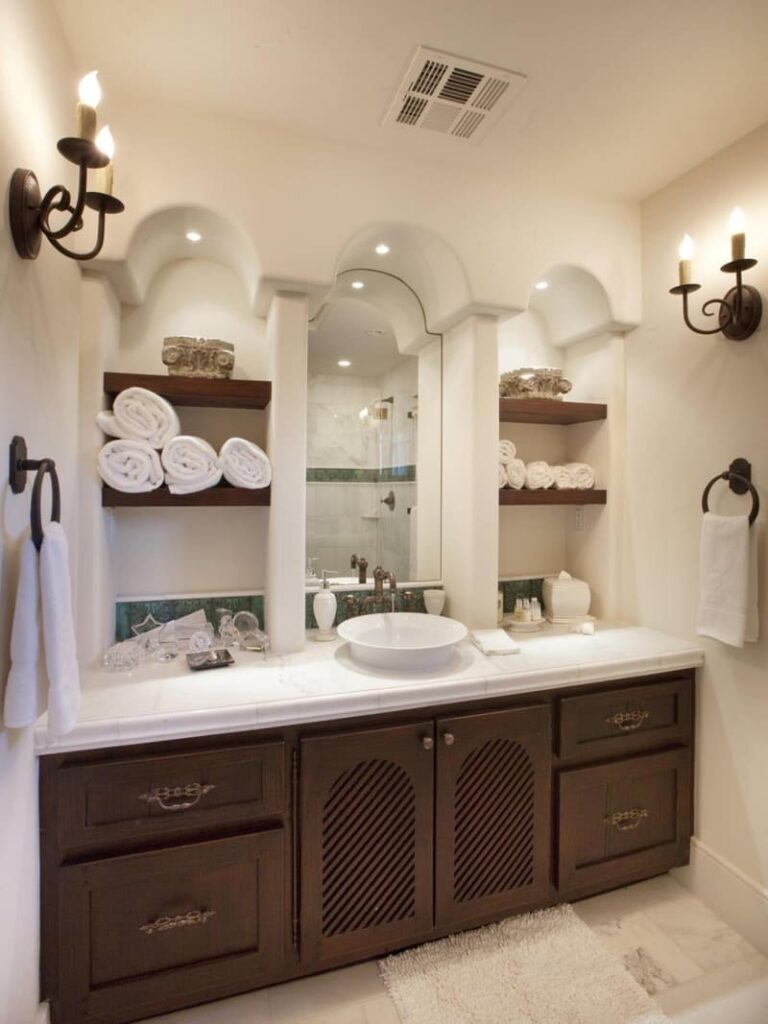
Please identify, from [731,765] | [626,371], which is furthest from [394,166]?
[731,765]

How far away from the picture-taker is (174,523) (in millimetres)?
1983

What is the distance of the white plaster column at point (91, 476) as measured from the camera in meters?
1.62

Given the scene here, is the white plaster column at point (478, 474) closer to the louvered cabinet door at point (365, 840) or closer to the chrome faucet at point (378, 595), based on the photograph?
the chrome faucet at point (378, 595)

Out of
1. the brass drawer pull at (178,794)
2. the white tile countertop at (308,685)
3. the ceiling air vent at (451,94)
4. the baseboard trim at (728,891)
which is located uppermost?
the ceiling air vent at (451,94)

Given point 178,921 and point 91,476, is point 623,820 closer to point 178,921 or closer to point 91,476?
point 178,921

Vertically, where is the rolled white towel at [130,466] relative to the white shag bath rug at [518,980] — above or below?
above

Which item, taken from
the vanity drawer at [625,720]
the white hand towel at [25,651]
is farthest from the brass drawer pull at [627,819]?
the white hand towel at [25,651]

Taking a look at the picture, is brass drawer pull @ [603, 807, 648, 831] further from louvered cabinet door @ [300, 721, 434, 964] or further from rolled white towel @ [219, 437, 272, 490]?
rolled white towel @ [219, 437, 272, 490]

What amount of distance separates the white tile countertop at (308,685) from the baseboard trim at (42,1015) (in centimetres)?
59

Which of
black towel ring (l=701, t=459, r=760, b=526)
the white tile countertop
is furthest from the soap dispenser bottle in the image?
black towel ring (l=701, t=459, r=760, b=526)

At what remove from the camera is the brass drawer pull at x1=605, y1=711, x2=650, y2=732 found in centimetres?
177

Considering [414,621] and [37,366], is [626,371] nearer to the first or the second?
[414,621]

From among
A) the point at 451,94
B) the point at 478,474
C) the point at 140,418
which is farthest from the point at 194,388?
the point at 451,94

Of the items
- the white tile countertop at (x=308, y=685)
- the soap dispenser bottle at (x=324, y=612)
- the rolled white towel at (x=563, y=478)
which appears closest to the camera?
the white tile countertop at (x=308, y=685)
